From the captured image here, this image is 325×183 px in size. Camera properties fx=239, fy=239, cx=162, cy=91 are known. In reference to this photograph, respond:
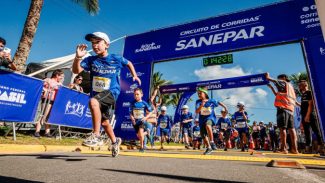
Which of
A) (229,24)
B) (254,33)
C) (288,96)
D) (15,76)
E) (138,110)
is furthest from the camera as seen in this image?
(229,24)

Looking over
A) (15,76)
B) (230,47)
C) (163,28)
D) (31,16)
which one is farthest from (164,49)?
(15,76)

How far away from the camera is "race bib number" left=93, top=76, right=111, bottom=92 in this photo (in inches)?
158

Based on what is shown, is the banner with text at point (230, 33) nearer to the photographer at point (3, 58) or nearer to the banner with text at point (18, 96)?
the banner with text at point (18, 96)

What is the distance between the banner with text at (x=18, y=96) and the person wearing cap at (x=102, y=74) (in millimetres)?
2713

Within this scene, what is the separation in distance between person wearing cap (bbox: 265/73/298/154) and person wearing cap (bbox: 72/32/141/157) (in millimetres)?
4135

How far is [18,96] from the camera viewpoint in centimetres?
598

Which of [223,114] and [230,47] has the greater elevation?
[230,47]

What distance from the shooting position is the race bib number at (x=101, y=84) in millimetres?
4012

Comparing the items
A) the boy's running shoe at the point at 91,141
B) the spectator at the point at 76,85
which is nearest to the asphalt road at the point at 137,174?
the boy's running shoe at the point at 91,141

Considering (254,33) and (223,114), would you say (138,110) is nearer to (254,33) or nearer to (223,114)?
(254,33)

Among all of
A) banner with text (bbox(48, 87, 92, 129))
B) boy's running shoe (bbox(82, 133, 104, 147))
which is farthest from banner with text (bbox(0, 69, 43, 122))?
boy's running shoe (bbox(82, 133, 104, 147))

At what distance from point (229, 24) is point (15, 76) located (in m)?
7.83

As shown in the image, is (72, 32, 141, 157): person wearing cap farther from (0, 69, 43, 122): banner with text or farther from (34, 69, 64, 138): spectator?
(34, 69, 64, 138): spectator

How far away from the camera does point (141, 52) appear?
38.3 ft
